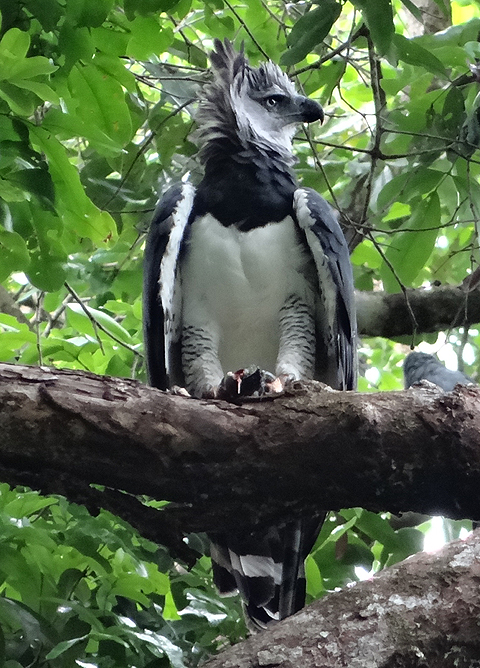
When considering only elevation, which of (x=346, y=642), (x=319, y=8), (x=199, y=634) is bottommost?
(x=199, y=634)

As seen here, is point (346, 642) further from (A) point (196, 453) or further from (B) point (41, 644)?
(B) point (41, 644)

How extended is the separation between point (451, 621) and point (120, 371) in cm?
175

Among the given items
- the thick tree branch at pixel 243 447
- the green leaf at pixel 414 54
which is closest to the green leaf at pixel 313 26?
the green leaf at pixel 414 54

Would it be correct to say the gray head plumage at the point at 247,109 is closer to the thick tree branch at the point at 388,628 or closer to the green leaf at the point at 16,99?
the green leaf at the point at 16,99

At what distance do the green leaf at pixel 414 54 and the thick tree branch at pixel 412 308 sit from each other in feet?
4.64

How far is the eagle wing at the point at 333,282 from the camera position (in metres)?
3.04

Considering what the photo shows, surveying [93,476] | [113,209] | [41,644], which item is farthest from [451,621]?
[113,209]

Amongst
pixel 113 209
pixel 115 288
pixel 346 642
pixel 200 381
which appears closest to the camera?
pixel 346 642

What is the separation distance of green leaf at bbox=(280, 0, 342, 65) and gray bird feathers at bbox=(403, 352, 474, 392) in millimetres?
1629

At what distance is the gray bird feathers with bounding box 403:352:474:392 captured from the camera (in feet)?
12.1

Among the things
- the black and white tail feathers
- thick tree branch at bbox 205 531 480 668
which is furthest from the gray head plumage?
thick tree branch at bbox 205 531 480 668

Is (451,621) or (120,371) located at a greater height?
(120,371)

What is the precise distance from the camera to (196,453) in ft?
6.49

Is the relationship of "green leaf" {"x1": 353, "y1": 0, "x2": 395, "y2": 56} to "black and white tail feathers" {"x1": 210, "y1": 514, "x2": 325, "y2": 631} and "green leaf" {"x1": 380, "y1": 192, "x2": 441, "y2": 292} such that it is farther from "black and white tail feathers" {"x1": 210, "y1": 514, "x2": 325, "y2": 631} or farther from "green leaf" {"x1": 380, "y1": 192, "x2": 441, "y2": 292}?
"black and white tail feathers" {"x1": 210, "y1": 514, "x2": 325, "y2": 631}
